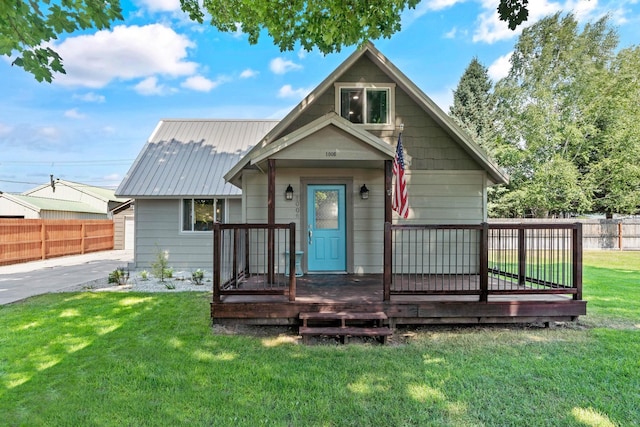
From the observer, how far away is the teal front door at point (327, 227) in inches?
306

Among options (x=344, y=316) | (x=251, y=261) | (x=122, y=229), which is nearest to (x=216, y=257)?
(x=344, y=316)

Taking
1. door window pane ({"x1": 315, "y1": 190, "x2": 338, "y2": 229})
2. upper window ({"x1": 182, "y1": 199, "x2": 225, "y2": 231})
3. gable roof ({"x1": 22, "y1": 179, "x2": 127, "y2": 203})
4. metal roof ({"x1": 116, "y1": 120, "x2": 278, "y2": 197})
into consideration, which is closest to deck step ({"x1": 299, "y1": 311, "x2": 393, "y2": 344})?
door window pane ({"x1": 315, "y1": 190, "x2": 338, "y2": 229})

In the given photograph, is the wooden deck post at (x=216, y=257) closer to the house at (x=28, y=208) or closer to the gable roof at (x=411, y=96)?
the gable roof at (x=411, y=96)

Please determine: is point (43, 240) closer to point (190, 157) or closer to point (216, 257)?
point (190, 157)

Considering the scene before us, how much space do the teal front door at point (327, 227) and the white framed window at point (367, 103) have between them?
1738mm

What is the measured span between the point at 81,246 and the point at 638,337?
20070 millimetres

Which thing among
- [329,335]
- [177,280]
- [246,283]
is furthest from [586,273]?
[177,280]

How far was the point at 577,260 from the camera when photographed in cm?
520

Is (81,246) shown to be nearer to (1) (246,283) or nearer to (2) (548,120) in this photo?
(1) (246,283)

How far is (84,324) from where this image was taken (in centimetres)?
549

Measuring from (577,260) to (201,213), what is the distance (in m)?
10.3

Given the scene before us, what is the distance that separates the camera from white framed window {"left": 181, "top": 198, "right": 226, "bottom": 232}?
11.4 meters

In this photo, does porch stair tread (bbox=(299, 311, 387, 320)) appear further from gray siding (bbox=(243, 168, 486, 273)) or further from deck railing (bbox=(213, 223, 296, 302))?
gray siding (bbox=(243, 168, 486, 273))

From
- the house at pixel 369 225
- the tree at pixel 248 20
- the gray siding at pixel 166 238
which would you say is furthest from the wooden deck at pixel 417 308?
the gray siding at pixel 166 238
